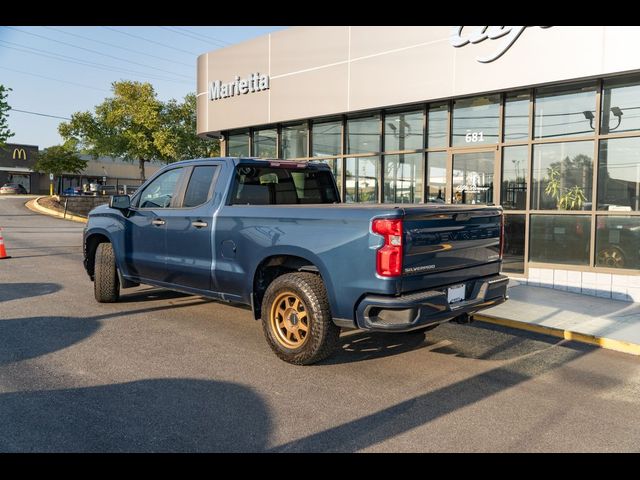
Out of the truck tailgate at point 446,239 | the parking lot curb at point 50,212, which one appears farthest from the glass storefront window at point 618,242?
the parking lot curb at point 50,212

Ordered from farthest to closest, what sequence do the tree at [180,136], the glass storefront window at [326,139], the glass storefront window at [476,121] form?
the tree at [180,136] → the glass storefront window at [326,139] → the glass storefront window at [476,121]

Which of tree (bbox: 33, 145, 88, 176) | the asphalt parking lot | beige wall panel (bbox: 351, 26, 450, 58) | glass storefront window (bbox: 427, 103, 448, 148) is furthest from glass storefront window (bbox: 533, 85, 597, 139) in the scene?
tree (bbox: 33, 145, 88, 176)

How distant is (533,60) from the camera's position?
9180 mm

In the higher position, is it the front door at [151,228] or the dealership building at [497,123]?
the dealership building at [497,123]

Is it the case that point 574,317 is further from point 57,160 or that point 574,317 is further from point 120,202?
point 57,160

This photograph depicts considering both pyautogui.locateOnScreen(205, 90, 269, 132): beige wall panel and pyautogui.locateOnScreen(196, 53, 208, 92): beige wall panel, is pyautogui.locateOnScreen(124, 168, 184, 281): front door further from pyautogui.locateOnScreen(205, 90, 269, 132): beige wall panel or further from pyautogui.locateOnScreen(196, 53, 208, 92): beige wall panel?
pyautogui.locateOnScreen(196, 53, 208, 92): beige wall panel

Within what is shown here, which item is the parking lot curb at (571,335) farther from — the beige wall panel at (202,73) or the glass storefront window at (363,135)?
the beige wall panel at (202,73)

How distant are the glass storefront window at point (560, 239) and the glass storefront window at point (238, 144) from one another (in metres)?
8.83

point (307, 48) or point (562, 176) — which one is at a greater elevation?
point (307, 48)

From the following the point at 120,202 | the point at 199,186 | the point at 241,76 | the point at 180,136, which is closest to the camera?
the point at 199,186

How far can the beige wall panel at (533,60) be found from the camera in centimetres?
858

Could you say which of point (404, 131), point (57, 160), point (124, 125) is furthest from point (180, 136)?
point (404, 131)

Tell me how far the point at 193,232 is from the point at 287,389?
2334mm

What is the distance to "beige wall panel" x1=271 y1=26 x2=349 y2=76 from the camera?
481 inches
